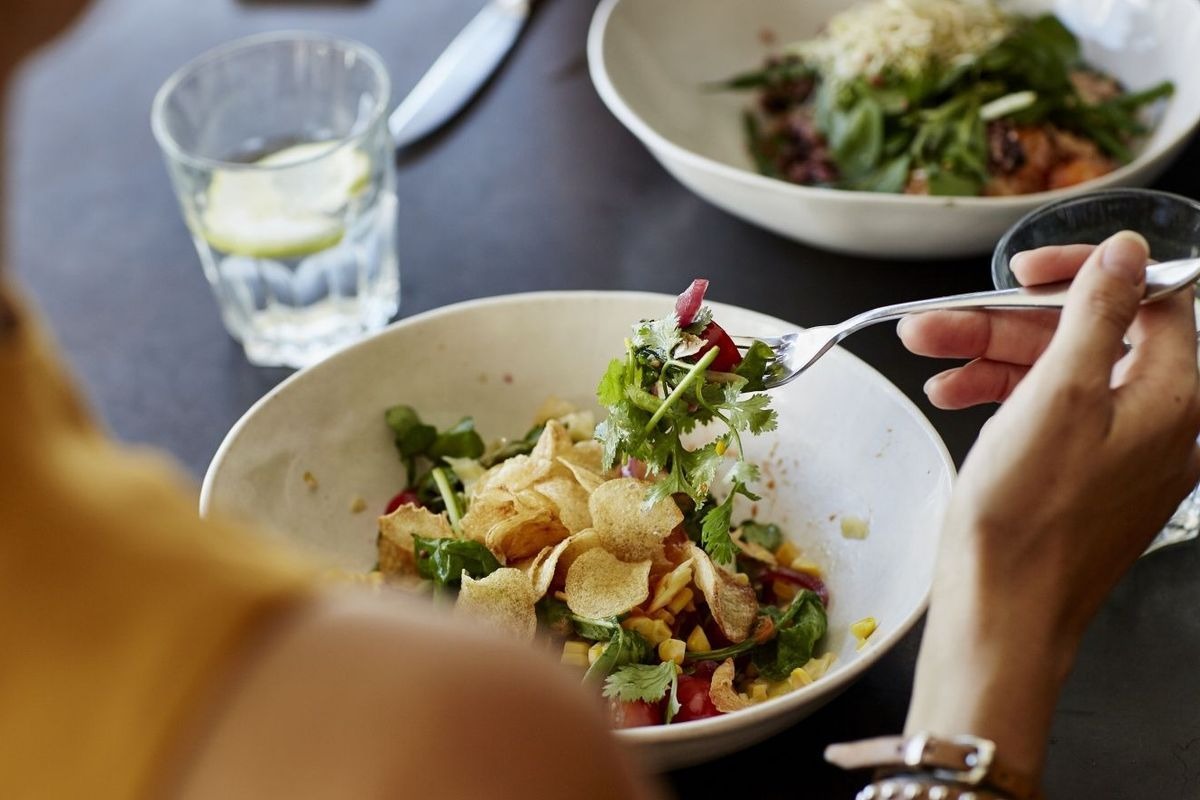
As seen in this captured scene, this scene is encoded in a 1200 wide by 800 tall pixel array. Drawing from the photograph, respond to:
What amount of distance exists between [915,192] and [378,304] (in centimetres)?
76

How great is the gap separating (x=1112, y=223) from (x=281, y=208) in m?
0.95

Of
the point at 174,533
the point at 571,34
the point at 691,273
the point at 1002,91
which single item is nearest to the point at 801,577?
the point at 691,273

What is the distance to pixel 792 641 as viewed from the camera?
1082 mm

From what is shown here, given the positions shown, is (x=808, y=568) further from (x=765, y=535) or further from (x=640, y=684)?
(x=640, y=684)

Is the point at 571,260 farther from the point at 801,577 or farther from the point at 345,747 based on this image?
the point at 345,747

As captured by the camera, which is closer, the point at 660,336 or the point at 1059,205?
the point at 660,336

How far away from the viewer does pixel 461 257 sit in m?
1.74

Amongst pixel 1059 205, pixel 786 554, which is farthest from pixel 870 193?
pixel 786 554

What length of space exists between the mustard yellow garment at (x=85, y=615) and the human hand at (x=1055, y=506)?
20.7 inches

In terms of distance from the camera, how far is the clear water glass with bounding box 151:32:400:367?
149 centimetres

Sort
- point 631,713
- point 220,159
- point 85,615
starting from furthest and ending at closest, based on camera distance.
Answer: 1. point 220,159
2. point 631,713
3. point 85,615

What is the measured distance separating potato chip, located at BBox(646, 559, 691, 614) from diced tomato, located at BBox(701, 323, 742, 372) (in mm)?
176

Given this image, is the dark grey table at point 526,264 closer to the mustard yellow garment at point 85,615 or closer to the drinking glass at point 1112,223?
the drinking glass at point 1112,223

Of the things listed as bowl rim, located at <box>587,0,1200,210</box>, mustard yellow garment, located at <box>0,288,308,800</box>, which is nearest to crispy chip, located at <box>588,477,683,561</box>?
bowl rim, located at <box>587,0,1200,210</box>
